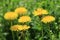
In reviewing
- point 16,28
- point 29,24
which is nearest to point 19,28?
point 16,28

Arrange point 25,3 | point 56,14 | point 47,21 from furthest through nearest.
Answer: point 25,3, point 56,14, point 47,21

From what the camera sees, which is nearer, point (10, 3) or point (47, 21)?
point (47, 21)

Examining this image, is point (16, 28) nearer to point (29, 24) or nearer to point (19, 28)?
point (19, 28)

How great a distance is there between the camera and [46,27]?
202cm

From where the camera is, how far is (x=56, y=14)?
2186 millimetres

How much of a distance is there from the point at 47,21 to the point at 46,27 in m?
0.16

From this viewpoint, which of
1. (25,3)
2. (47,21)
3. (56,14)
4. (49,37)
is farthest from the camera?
(25,3)

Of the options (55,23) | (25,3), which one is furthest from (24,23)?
(25,3)

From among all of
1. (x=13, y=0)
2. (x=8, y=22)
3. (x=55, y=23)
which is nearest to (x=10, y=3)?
(x=13, y=0)

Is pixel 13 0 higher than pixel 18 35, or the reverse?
pixel 13 0

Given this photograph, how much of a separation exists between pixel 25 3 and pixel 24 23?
48cm

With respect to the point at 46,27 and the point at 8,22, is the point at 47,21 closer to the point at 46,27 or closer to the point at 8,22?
the point at 46,27

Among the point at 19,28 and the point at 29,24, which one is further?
the point at 29,24

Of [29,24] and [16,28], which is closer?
[16,28]
